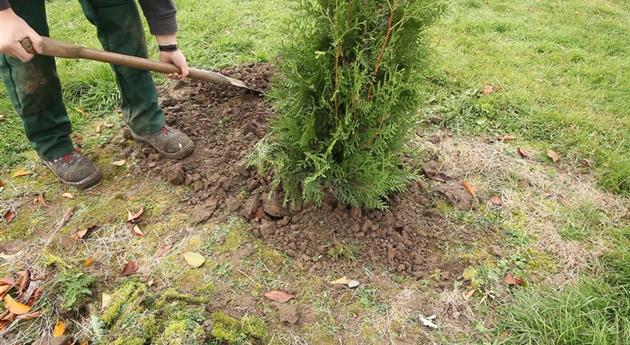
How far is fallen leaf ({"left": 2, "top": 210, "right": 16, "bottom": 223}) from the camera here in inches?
114

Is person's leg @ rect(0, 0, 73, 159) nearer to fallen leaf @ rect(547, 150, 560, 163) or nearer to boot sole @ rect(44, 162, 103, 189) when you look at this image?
boot sole @ rect(44, 162, 103, 189)

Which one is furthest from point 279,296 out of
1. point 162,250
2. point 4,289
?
point 4,289

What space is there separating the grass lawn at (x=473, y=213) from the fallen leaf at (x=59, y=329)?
5cm

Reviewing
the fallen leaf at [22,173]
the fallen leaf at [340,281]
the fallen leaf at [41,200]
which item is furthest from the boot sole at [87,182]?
the fallen leaf at [340,281]

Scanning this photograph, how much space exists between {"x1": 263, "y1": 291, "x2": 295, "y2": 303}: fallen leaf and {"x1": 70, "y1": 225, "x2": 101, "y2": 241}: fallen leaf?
1.25 meters

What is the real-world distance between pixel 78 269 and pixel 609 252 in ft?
10.6

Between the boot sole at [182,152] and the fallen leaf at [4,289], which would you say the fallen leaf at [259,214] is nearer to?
the boot sole at [182,152]

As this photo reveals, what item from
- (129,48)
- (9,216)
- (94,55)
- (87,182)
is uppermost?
(94,55)

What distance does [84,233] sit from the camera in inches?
107

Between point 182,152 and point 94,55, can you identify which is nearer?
point 94,55

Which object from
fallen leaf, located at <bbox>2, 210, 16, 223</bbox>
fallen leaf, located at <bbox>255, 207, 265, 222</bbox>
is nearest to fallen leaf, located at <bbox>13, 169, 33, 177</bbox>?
fallen leaf, located at <bbox>2, 210, 16, 223</bbox>

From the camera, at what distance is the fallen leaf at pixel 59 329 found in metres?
2.20

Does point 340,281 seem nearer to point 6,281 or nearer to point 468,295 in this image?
point 468,295

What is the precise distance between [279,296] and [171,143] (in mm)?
1478
